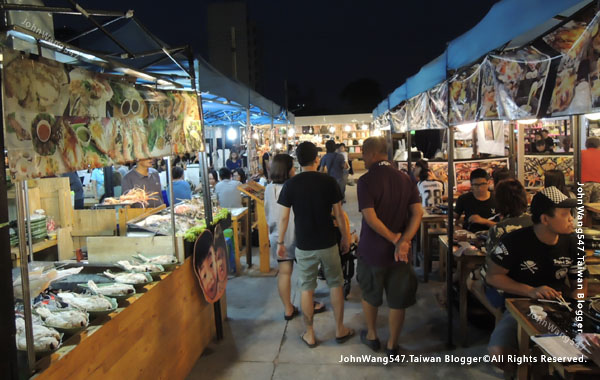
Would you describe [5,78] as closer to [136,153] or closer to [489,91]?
[136,153]

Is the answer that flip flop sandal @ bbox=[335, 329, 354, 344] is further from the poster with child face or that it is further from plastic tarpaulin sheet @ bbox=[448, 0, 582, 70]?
plastic tarpaulin sheet @ bbox=[448, 0, 582, 70]

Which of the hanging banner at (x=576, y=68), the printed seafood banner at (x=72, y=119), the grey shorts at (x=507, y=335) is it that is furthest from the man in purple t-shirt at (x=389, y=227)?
the printed seafood banner at (x=72, y=119)

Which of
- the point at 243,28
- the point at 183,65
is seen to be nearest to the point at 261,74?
the point at 243,28

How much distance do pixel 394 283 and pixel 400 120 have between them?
17.0 ft

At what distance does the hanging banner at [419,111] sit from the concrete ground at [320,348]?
2.45 metres

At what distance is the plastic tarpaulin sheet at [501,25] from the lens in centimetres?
246

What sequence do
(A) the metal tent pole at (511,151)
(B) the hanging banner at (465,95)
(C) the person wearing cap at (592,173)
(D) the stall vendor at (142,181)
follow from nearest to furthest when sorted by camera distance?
1. (B) the hanging banner at (465,95)
2. (D) the stall vendor at (142,181)
3. (C) the person wearing cap at (592,173)
4. (A) the metal tent pole at (511,151)

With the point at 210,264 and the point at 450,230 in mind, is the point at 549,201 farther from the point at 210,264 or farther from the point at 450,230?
the point at 210,264

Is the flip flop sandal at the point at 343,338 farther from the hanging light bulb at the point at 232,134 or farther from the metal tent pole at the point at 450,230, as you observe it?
the hanging light bulb at the point at 232,134

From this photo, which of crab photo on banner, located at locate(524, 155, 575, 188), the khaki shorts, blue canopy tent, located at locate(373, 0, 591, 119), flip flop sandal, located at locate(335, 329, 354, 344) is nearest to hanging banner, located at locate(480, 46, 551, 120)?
blue canopy tent, located at locate(373, 0, 591, 119)

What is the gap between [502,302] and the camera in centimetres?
349

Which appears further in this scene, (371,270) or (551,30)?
(371,270)

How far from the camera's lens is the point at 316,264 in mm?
4348

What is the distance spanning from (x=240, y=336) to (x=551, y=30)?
408cm
